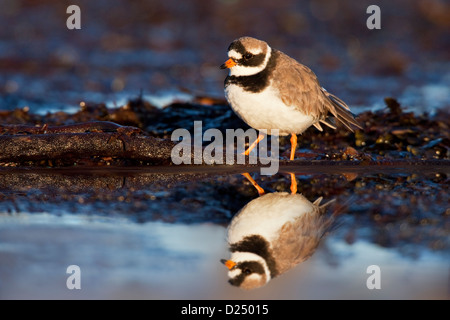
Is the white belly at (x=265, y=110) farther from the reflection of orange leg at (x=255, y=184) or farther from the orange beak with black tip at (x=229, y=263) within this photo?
the orange beak with black tip at (x=229, y=263)

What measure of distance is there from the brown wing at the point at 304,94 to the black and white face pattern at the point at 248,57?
0.47 feet

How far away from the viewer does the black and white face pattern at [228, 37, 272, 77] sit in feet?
17.7

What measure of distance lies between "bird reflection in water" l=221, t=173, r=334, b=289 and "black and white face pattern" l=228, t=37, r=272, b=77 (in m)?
1.31

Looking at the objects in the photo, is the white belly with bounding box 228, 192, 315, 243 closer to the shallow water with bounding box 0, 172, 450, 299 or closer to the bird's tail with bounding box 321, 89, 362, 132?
the shallow water with bounding box 0, 172, 450, 299

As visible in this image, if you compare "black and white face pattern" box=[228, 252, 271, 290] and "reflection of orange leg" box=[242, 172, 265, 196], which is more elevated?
"reflection of orange leg" box=[242, 172, 265, 196]

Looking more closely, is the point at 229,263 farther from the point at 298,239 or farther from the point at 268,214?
the point at 268,214

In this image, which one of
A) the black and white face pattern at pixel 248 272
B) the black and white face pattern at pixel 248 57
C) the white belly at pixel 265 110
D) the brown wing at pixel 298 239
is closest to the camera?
the black and white face pattern at pixel 248 272

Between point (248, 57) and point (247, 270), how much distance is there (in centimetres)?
250

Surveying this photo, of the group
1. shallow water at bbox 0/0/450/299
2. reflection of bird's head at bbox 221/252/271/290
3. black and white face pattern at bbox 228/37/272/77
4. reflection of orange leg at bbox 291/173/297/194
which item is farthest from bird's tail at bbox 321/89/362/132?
reflection of bird's head at bbox 221/252/271/290

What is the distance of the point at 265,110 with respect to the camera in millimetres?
5336

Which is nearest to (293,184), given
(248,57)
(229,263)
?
(248,57)

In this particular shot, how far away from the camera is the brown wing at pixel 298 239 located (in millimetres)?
3547

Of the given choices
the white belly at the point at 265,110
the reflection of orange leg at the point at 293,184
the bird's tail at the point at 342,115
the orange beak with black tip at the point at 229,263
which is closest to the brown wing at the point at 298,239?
the orange beak with black tip at the point at 229,263
